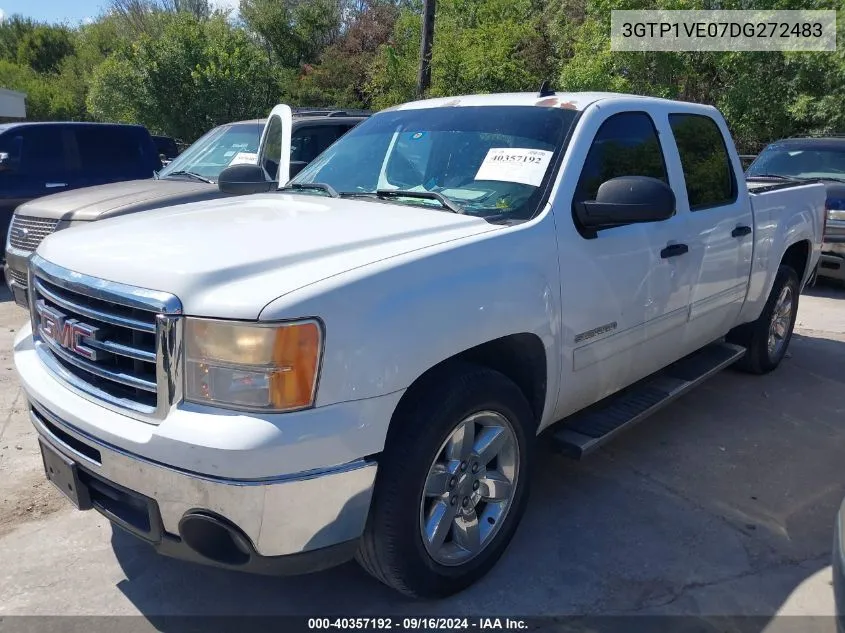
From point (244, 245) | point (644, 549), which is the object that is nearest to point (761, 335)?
point (644, 549)

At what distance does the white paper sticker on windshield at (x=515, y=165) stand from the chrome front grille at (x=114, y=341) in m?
1.64

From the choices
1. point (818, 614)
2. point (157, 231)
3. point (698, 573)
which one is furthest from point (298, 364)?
point (818, 614)

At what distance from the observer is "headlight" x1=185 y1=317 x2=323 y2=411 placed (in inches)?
85.0

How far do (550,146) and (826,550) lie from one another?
221 centimetres

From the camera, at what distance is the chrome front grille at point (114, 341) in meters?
2.23

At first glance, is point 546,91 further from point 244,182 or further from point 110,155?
point 110,155

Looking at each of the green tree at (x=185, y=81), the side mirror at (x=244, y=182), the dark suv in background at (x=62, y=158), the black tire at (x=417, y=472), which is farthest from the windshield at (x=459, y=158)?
Answer: the green tree at (x=185, y=81)

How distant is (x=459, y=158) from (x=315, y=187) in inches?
31.4

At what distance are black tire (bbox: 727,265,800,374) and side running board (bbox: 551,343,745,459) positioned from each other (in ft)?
1.28

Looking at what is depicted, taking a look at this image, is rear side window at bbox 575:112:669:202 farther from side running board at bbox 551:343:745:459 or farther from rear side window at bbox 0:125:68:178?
rear side window at bbox 0:125:68:178

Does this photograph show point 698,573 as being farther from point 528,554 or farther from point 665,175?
point 665,175

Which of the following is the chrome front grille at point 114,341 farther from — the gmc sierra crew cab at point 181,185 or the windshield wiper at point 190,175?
the windshield wiper at point 190,175

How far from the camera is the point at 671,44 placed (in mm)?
15305

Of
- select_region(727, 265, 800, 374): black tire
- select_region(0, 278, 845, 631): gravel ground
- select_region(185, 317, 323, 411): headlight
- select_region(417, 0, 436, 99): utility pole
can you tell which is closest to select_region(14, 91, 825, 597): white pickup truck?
select_region(185, 317, 323, 411): headlight
